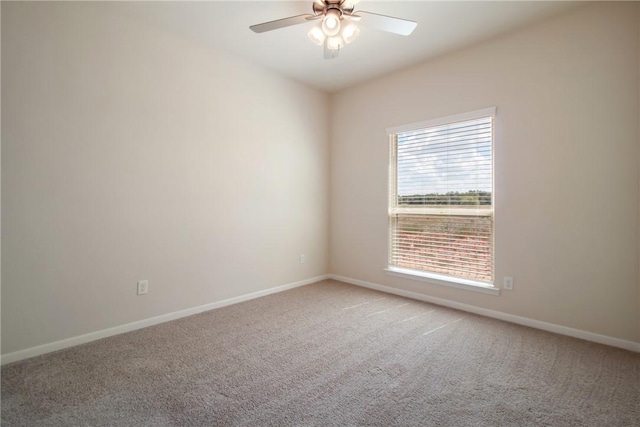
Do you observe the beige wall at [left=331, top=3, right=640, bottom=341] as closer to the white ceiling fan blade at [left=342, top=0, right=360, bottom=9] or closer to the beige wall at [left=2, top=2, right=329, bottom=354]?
the white ceiling fan blade at [left=342, top=0, right=360, bottom=9]

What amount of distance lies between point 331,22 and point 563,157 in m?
2.17

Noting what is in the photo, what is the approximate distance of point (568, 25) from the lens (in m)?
2.49

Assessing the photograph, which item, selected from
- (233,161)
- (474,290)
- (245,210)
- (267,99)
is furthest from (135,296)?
(474,290)

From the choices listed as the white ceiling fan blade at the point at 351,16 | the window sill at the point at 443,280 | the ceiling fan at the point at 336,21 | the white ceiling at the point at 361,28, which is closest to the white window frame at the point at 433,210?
the window sill at the point at 443,280

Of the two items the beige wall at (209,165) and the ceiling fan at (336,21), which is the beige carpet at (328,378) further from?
the ceiling fan at (336,21)

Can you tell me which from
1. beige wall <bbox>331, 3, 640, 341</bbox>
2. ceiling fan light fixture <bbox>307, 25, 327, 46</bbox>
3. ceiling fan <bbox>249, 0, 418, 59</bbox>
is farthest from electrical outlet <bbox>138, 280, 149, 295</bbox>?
beige wall <bbox>331, 3, 640, 341</bbox>

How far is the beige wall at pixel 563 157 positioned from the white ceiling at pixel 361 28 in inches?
8.9

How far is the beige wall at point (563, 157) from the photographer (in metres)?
2.28

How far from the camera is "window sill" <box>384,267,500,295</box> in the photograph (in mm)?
2939

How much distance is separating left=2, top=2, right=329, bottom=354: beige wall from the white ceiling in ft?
0.80

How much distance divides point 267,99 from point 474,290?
10.1ft

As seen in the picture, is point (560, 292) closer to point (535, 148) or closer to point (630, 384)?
point (630, 384)

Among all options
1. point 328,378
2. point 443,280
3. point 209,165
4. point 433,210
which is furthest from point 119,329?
point 433,210

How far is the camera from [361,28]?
273 centimetres
